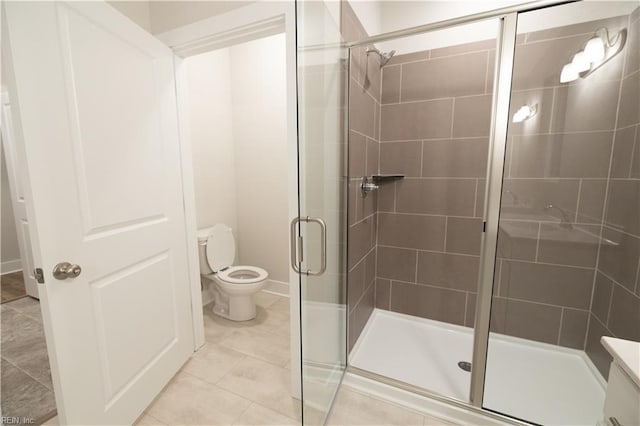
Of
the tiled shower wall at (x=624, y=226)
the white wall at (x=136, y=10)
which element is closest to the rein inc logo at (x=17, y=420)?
the white wall at (x=136, y=10)

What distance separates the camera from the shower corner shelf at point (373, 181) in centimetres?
190

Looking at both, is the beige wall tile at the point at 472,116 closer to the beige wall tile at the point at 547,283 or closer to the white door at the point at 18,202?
the beige wall tile at the point at 547,283

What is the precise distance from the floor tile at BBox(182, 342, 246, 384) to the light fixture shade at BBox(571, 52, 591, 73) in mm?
2822

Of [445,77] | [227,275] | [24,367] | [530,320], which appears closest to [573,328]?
[530,320]

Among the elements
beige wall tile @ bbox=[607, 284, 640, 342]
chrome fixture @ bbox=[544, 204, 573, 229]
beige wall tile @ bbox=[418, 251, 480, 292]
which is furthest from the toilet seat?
beige wall tile @ bbox=[607, 284, 640, 342]

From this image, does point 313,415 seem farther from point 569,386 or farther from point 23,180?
point 569,386

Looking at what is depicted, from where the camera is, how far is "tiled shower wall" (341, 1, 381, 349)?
5.33ft

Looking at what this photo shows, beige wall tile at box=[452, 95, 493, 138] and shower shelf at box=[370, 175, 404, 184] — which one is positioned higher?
beige wall tile at box=[452, 95, 493, 138]

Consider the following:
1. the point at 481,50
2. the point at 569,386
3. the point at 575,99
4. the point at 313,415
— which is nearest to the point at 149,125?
the point at 313,415

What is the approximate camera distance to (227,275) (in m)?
2.37

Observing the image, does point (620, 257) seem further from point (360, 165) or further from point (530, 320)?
point (360, 165)

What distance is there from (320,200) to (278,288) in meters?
1.89

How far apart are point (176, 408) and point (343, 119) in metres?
1.81

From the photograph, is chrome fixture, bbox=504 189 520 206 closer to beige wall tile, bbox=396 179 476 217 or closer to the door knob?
beige wall tile, bbox=396 179 476 217
